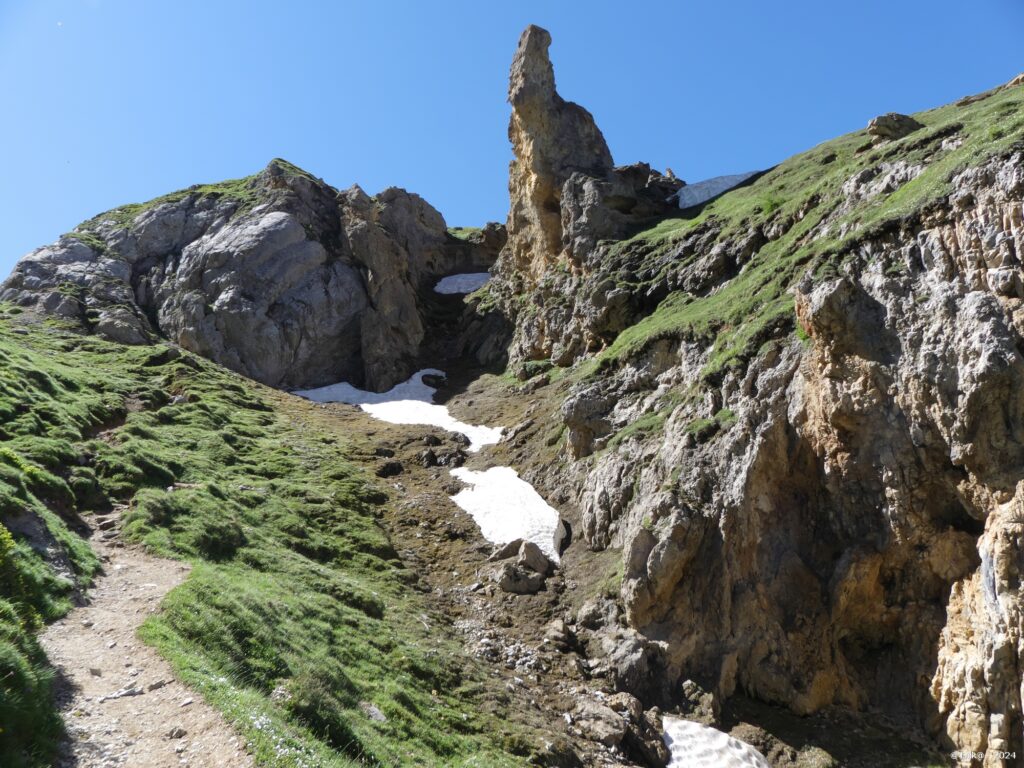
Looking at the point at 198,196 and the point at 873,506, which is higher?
the point at 198,196

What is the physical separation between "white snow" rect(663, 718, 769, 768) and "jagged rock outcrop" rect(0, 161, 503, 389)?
46.7m

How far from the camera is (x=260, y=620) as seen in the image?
53.4 ft

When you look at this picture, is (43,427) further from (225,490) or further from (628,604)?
(628,604)

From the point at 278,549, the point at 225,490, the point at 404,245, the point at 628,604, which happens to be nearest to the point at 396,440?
the point at 225,490

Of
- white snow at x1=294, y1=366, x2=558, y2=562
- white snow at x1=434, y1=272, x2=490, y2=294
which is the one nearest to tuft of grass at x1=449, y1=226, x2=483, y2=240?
white snow at x1=434, y1=272, x2=490, y2=294

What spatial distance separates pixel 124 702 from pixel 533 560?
58.2 feet

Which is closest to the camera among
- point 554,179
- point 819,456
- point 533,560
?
point 819,456

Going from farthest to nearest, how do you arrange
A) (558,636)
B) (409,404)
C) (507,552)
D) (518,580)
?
1. (409,404)
2. (507,552)
3. (518,580)
4. (558,636)

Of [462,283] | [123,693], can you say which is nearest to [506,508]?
[123,693]

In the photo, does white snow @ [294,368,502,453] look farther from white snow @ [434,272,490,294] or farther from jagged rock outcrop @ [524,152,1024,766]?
white snow @ [434,272,490,294]

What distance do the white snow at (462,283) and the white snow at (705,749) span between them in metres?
65.7

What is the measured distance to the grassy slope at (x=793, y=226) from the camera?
82.3 feet

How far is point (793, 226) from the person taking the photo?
118 ft

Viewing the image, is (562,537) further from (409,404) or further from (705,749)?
(409,404)
